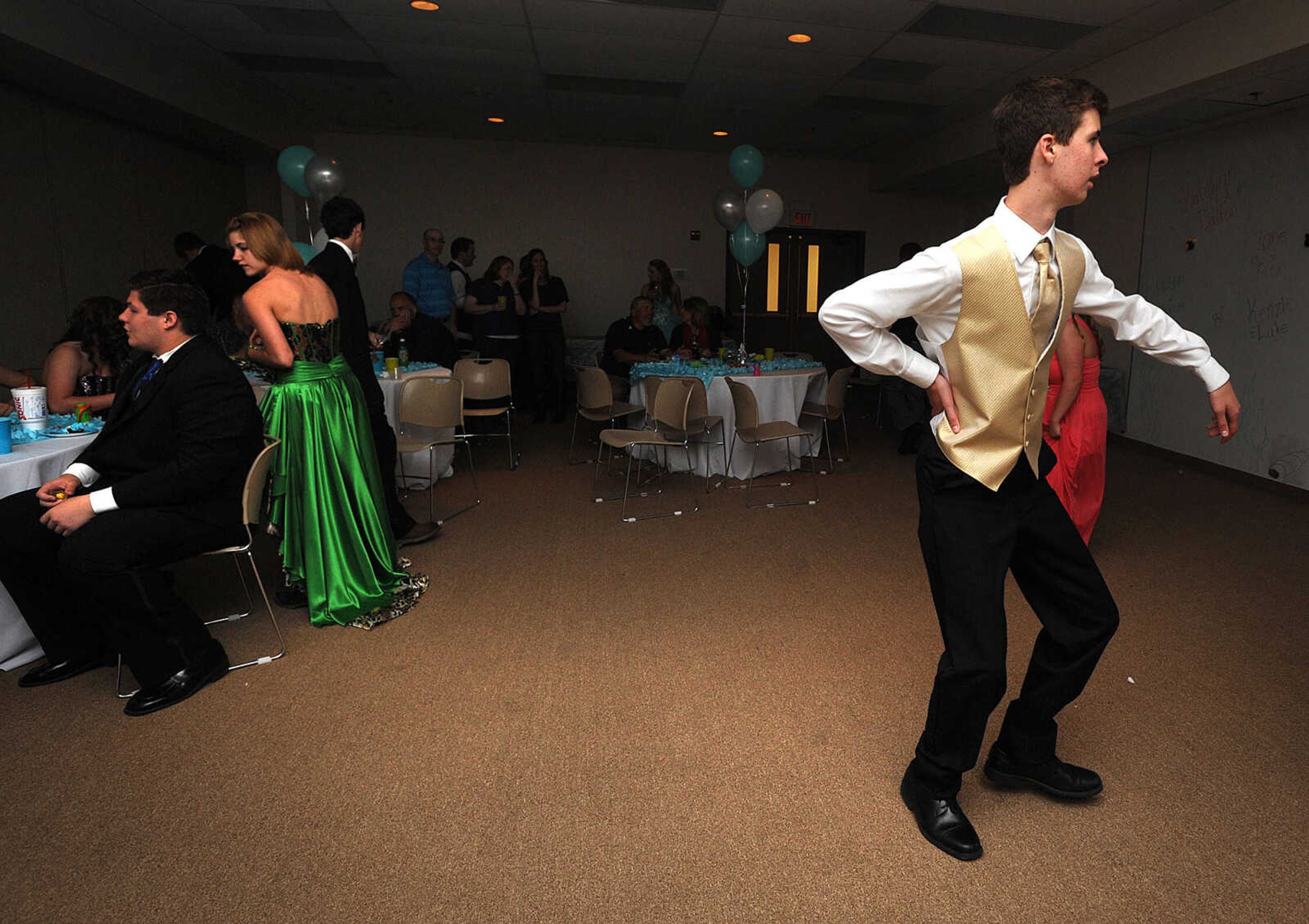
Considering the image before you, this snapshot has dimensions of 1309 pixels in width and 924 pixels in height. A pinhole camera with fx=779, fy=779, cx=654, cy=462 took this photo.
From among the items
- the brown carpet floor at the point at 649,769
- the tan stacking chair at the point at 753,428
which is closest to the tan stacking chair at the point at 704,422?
the tan stacking chair at the point at 753,428

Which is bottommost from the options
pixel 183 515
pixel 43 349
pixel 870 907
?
pixel 870 907

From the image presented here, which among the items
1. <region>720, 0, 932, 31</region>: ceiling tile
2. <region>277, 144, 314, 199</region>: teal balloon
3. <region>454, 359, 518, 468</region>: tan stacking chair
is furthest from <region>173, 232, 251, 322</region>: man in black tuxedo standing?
<region>720, 0, 932, 31</region>: ceiling tile

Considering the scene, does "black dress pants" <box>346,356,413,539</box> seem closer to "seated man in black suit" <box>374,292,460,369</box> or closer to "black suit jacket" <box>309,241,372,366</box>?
"black suit jacket" <box>309,241,372,366</box>

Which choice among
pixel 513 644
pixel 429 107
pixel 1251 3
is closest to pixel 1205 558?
pixel 1251 3

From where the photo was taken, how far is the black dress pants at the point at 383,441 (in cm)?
385

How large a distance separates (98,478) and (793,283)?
9.46 meters

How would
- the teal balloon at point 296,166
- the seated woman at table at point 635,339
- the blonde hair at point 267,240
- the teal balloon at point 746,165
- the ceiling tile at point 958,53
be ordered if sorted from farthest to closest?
1. the seated woman at table at point 635,339
2. the teal balloon at point 746,165
3. the teal balloon at point 296,166
4. the ceiling tile at point 958,53
5. the blonde hair at point 267,240

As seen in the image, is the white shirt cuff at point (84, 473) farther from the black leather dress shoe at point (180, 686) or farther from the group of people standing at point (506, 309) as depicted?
the group of people standing at point (506, 309)

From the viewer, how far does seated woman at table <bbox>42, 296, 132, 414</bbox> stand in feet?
11.2

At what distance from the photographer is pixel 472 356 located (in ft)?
22.0

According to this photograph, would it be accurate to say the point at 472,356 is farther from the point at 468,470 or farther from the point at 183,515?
the point at 183,515

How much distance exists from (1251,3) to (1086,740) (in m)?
4.66

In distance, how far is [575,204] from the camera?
396 inches

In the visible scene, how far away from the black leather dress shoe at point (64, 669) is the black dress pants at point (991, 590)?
9.62 ft
